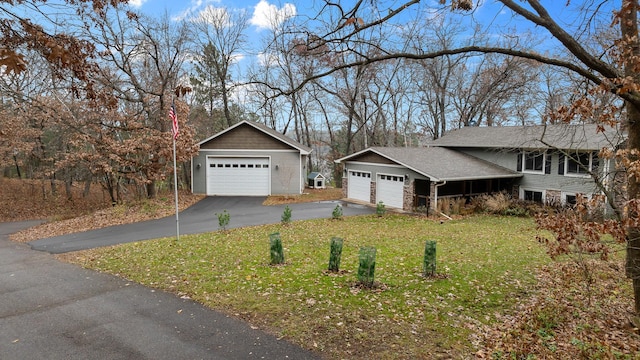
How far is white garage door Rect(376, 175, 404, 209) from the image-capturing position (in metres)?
20.1

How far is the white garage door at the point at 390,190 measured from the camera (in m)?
20.1

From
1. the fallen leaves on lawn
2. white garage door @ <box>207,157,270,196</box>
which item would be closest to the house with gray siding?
white garage door @ <box>207,157,270,196</box>

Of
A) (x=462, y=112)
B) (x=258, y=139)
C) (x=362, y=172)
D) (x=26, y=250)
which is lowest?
(x=26, y=250)

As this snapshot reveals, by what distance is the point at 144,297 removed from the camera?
657 cm

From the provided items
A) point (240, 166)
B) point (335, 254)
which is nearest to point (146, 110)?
point (240, 166)

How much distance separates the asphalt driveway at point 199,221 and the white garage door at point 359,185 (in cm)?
132

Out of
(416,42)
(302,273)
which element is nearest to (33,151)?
(302,273)

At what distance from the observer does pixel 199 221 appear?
15.9m

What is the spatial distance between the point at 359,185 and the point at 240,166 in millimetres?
7971

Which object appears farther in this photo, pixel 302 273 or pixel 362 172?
pixel 362 172

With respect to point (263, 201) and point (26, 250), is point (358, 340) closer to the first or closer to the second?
point (26, 250)

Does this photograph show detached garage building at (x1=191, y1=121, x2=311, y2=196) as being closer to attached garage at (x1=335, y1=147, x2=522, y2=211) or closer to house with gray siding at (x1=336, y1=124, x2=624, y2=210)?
house with gray siding at (x1=336, y1=124, x2=624, y2=210)

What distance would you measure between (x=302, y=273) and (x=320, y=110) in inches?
1136

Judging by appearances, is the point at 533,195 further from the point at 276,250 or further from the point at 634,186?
the point at 276,250
